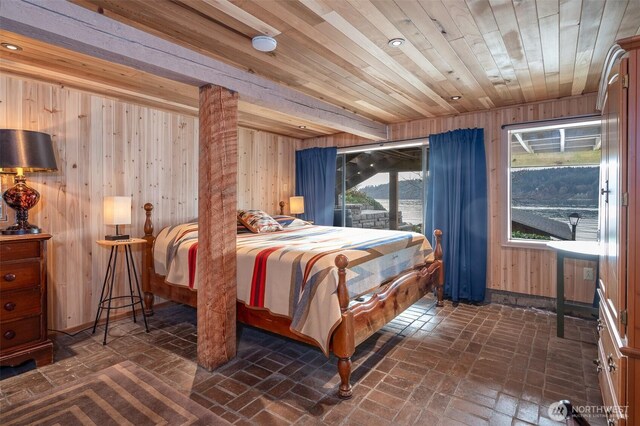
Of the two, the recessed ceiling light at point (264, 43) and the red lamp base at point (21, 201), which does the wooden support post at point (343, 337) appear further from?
the red lamp base at point (21, 201)

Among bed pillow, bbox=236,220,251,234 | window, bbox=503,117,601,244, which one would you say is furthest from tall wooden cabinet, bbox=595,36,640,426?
bed pillow, bbox=236,220,251,234

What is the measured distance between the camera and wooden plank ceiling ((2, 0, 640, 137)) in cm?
187

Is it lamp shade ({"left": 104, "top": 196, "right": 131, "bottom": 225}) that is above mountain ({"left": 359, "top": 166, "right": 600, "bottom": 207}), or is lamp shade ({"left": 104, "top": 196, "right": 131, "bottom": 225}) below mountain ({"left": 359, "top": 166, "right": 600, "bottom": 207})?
below

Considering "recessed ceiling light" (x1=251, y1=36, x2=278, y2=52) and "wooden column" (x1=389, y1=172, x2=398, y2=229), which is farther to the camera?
"wooden column" (x1=389, y1=172, x2=398, y2=229)

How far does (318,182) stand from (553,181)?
3.12m

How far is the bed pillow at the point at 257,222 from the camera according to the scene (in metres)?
3.78

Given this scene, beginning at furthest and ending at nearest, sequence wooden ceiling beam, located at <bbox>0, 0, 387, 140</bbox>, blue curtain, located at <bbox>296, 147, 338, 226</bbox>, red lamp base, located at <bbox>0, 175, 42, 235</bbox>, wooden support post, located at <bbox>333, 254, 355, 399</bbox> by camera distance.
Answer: blue curtain, located at <bbox>296, 147, 338, 226</bbox> < red lamp base, located at <bbox>0, 175, 42, 235</bbox> < wooden support post, located at <bbox>333, 254, 355, 399</bbox> < wooden ceiling beam, located at <bbox>0, 0, 387, 140</bbox>

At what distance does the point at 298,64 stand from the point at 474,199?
2636 millimetres

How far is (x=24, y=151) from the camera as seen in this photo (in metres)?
2.41

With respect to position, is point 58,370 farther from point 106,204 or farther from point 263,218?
point 263,218

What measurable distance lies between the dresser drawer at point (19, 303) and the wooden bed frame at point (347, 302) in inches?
41.4

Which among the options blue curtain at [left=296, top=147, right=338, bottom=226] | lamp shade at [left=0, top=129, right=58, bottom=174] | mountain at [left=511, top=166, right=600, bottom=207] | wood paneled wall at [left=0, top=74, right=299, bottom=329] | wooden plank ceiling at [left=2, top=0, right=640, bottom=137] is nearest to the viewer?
wooden plank ceiling at [left=2, top=0, right=640, bottom=137]

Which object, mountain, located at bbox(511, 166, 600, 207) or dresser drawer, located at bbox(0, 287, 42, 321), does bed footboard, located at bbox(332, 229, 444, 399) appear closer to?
mountain, located at bbox(511, 166, 600, 207)

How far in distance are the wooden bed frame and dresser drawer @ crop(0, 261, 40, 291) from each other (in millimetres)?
1088
